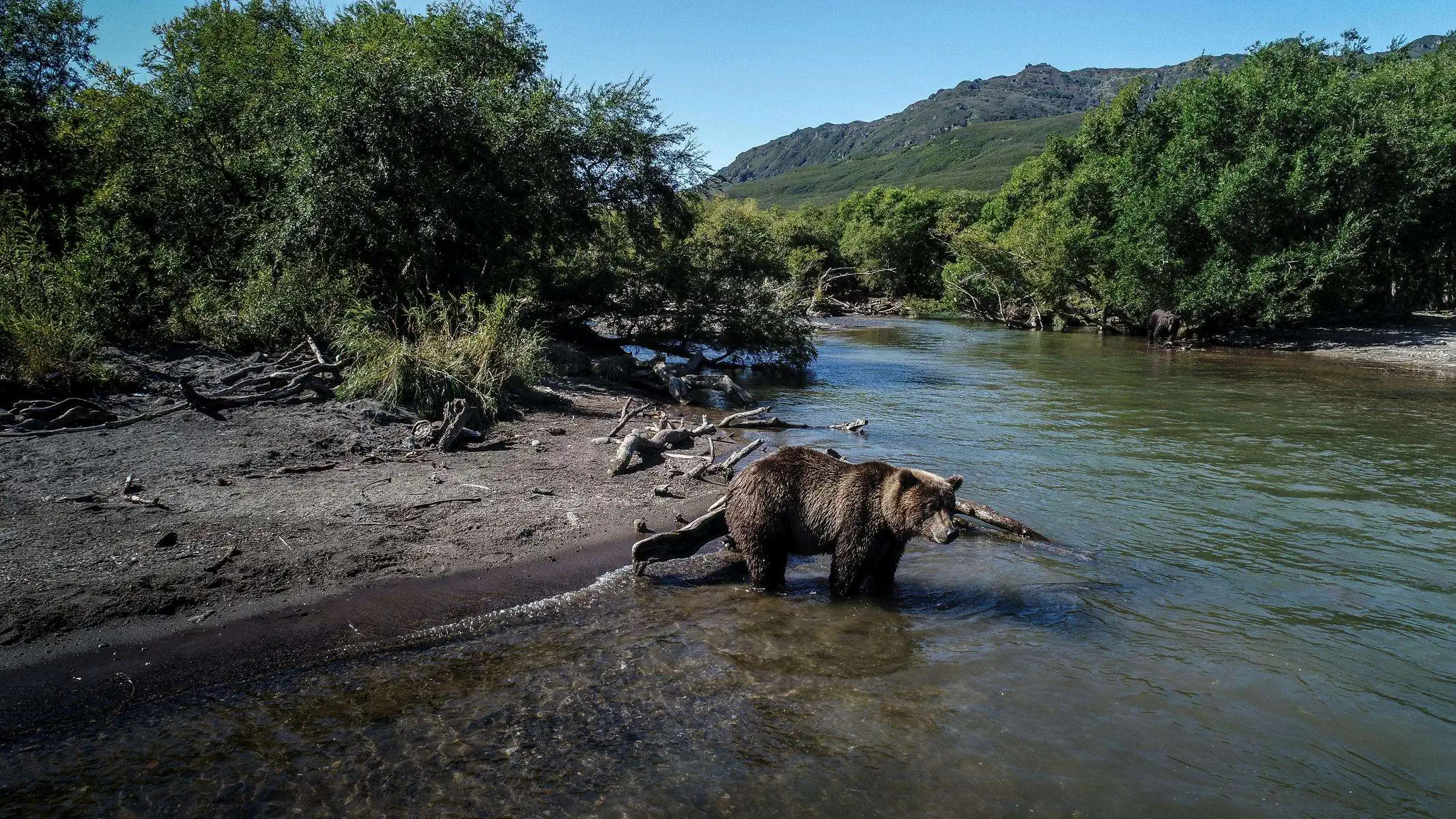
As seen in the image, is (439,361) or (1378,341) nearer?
(439,361)

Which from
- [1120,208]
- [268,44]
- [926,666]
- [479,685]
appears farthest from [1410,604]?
[1120,208]

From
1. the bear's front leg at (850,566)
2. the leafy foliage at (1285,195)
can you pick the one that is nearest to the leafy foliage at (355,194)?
the bear's front leg at (850,566)

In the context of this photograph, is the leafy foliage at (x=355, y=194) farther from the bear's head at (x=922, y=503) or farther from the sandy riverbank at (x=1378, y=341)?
the sandy riverbank at (x=1378, y=341)

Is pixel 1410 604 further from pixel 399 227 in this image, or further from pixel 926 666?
pixel 399 227

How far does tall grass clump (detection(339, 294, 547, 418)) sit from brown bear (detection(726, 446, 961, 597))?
20.8 ft

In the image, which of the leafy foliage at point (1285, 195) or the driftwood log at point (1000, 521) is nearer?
the driftwood log at point (1000, 521)

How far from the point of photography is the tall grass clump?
38.0 feet

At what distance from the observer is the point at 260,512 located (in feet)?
24.8

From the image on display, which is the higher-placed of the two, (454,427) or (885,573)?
(454,427)

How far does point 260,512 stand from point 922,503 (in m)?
6.28

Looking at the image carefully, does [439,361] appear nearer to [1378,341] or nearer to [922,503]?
[922,503]

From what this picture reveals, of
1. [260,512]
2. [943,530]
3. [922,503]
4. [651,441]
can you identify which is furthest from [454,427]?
[943,530]

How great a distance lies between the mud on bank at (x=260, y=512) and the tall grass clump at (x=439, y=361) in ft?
1.84

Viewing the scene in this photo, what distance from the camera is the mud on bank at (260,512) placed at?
5844mm
